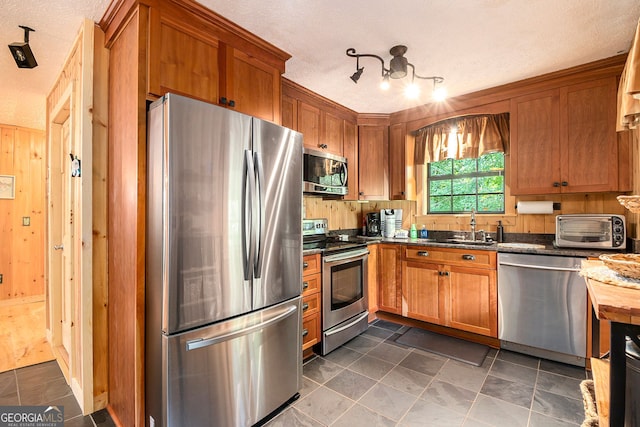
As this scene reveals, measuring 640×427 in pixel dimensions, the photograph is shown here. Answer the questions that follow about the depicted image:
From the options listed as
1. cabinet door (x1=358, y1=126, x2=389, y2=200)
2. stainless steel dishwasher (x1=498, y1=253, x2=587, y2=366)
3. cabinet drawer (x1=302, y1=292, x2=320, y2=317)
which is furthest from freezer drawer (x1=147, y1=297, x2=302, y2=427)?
cabinet door (x1=358, y1=126, x2=389, y2=200)

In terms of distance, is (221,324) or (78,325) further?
(78,325)

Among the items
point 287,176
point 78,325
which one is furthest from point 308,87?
point 78,325

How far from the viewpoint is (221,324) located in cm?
Answer: 157

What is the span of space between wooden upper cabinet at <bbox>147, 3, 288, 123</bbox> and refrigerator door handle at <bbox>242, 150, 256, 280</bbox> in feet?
1.70

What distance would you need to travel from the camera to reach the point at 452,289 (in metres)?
2.96

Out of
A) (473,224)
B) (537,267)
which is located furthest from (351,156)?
(537,267)

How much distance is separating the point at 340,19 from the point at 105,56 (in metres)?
1.54

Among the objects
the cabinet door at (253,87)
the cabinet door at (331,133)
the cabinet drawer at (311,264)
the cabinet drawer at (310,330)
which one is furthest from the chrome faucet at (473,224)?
the cabinet door at (253,87)

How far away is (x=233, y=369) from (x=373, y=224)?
267cm

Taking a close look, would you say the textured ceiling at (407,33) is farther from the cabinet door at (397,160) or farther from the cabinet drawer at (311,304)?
the cabinet drawer at (311,304)

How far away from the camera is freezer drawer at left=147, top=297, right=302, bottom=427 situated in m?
1.43

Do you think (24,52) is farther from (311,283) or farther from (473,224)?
(473,224)

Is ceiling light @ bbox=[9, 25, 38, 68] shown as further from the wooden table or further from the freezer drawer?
the wooden table

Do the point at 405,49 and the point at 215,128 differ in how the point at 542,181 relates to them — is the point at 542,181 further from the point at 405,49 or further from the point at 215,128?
the point at 215,128
